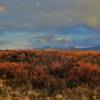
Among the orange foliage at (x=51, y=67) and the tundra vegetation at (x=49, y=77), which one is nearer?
the tundra vegetation at (x=49, y=77)

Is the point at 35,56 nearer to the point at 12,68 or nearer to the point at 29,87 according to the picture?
the point at 12,68

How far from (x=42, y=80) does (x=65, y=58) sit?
5.49 metres

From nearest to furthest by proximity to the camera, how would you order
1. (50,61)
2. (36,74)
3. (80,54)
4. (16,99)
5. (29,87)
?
(16,99) → (29,87) → (36,74) → (50,61) → (80,54)

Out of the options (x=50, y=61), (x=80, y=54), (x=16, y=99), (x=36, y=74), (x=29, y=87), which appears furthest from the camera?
(x=80, y=54)

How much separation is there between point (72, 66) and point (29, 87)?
14.2 ft

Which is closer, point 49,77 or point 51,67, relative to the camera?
point 49,77

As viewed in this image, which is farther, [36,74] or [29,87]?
[36,74]

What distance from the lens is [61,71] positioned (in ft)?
→ 96.9

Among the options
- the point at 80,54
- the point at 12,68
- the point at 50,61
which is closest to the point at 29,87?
the point at 12,68

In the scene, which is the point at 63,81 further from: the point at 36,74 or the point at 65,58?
the point at 65,58

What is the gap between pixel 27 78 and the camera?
28.3 meters

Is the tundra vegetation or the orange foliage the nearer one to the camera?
the tundra vegetation

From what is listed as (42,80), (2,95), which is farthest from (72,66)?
(2,95)

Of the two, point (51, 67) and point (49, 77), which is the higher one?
point (51, 67)
